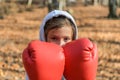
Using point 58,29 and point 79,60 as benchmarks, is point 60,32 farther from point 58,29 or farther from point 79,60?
point 79,60

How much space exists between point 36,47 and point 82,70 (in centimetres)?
31

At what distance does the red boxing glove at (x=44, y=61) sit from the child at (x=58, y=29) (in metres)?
0.23

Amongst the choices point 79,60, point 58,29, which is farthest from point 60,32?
point 79,60

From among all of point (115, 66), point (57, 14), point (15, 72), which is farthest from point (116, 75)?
point (57, 14)

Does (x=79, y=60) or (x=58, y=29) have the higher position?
(x=58, y=29)

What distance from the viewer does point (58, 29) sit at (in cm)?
267

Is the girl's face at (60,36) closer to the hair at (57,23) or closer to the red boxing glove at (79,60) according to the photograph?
the hair at (57,23)

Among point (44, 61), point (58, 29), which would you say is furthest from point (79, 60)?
point (58, 29)

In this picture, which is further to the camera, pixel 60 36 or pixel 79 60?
pixel 60 36

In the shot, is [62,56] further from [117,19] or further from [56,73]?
[117,19]

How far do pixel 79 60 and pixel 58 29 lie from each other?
337 millimetres

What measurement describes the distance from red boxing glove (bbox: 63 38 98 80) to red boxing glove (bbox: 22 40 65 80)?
0.19 feet

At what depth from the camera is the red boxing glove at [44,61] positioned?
235 cm

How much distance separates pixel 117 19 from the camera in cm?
2217
